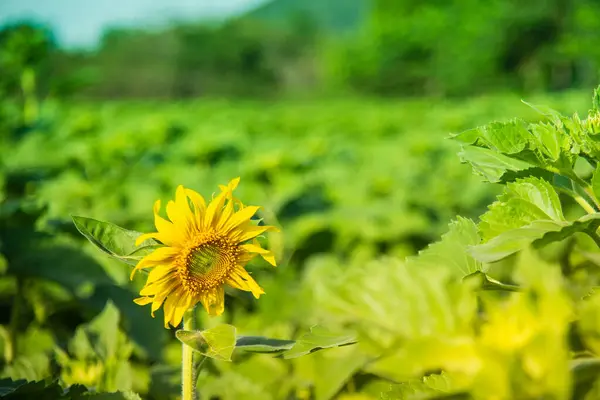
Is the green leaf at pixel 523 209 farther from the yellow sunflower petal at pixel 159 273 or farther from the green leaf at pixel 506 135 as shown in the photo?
the yellow sunflower petal at pixel 159 273

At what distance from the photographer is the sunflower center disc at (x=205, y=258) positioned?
1097 mm

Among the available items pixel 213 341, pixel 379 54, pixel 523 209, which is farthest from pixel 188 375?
pixel 379 54

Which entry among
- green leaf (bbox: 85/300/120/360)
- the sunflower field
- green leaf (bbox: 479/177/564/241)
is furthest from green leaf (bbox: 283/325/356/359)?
green leaf (bbox: 85/300/120/360)

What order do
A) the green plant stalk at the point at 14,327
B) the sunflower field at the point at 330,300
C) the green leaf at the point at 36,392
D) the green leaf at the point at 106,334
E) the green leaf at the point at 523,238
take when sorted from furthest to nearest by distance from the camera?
the green plant stalk at the point at 14,327
the green leaf at the point at 106,334
the green leaf at the point at 36,392
the green leaf at the point at 523,238
the sunflower field at the point at 330,300

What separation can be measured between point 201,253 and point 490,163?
45 centimetres

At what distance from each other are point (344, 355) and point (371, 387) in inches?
5.0

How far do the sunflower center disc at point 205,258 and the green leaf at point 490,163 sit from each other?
0.39 meters

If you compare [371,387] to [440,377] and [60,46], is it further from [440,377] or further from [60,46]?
[60,46]

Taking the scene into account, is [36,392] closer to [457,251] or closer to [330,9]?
[457,251]

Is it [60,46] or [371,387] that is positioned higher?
[60,46]

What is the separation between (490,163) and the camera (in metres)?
1.09

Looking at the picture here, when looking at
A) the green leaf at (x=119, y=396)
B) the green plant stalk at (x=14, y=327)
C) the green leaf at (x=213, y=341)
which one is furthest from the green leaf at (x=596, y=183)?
the green plant stalk at (x=14, y=327)

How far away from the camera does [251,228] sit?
3.67 feet

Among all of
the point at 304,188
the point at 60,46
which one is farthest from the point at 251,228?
the point at 60,46
